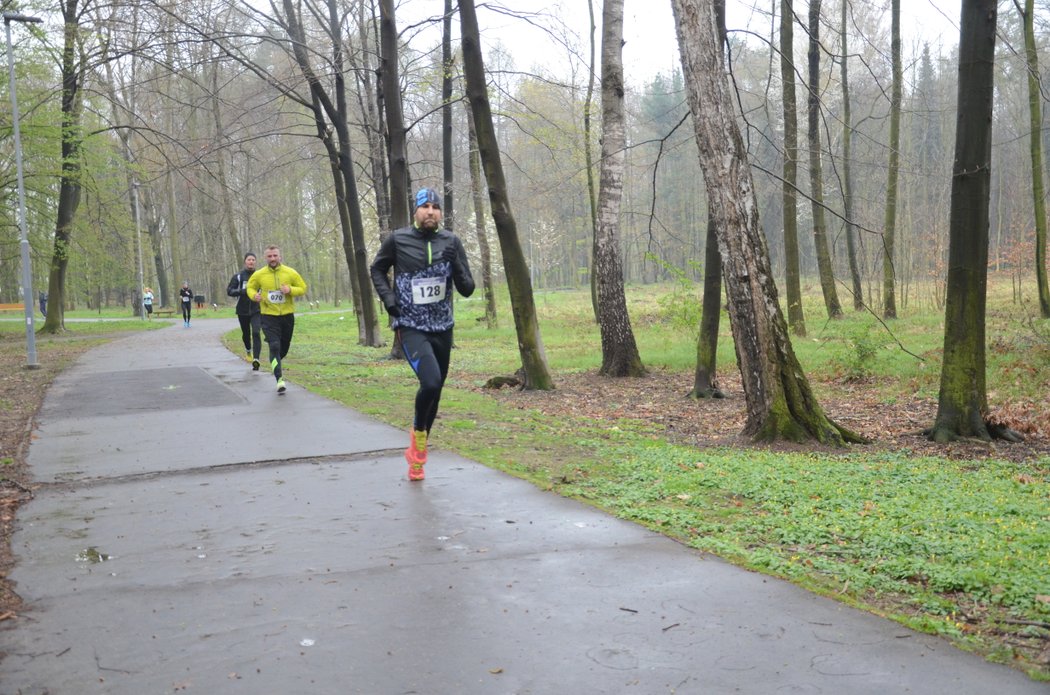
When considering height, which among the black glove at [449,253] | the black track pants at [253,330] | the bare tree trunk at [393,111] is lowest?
the black track pants at [253,330]

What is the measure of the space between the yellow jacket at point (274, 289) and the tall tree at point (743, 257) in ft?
22.7

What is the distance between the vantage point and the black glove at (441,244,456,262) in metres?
7.48

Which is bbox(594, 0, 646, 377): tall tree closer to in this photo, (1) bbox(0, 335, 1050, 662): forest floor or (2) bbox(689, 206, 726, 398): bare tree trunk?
(1) bbox(0, 335, 1050, 662): forest floor

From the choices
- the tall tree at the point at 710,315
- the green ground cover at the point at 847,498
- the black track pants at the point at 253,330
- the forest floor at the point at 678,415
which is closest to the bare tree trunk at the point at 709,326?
the tall tree at the point at 710,315

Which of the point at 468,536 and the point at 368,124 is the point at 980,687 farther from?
the point at 368,124

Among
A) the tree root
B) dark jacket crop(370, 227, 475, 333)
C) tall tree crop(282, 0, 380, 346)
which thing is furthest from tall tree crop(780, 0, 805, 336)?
dark jacket crop(370, 227, 475, 333)

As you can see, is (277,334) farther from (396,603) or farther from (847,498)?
(396,603)

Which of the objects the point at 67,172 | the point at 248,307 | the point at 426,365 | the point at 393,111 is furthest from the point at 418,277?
the point at 67,172

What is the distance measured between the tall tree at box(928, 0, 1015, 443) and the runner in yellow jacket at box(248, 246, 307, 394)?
8.80 meters

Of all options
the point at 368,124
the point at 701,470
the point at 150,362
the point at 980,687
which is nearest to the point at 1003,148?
the point at 368,124

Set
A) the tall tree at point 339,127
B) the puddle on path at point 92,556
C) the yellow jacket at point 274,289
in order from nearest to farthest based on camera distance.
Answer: the puddle on path at point 92,556
the yellow jacket at point 274,289
the tall tree at point 339,127

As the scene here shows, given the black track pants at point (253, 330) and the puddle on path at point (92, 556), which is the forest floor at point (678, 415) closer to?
the puddle on path at point (92, 556)

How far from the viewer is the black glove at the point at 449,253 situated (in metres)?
7.48

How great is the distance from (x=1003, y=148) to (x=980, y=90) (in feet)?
161
